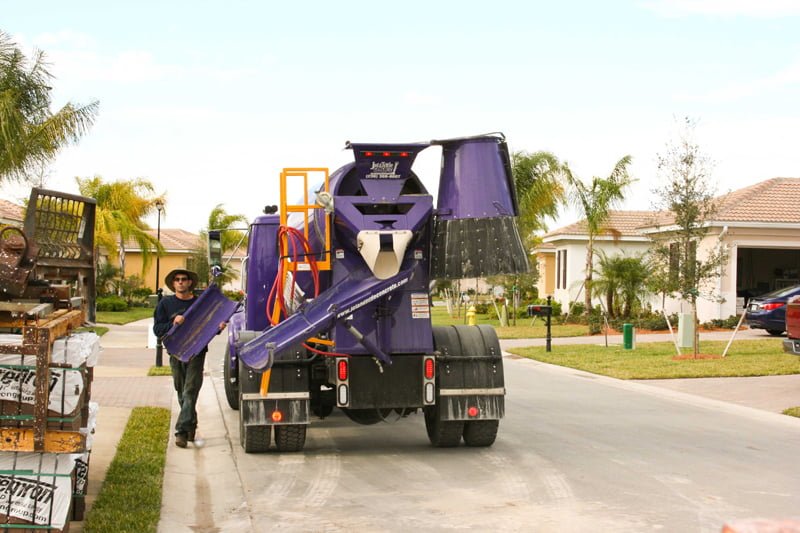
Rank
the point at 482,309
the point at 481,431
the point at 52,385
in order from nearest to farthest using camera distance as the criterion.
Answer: the point at 52,385 → the point at 481,431 → the point at 482,309

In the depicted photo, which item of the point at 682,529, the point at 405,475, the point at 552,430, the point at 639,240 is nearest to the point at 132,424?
the point at 405,475

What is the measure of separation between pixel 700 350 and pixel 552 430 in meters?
12.9

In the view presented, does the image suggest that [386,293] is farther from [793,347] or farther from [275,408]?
[793,347]

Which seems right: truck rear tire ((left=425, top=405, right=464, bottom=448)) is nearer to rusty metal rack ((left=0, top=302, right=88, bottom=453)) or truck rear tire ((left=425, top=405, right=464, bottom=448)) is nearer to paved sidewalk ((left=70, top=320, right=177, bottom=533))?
paved sidewalk ((left=70, top=320, right=177, bottom=533))

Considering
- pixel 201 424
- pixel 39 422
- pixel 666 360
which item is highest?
pixel 39 422

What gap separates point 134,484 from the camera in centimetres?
830

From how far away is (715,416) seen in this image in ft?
44.5

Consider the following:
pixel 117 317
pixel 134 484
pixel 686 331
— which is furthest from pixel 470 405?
pixel 117 317

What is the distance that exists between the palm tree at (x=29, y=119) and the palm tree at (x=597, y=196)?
732 inches

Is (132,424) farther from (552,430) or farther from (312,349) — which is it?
(552,430)

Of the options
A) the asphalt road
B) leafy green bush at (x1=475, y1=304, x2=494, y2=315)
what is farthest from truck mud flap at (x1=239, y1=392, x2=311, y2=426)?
leafy green bush at (x1=475, y1=304, x2=494, y2=315)

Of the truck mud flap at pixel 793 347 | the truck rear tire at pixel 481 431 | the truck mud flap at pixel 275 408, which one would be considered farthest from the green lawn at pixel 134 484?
the truck mud flap at pixel 793 347

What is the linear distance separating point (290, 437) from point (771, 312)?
2092 cm

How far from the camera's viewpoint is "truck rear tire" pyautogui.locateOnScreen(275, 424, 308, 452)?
404 inches
